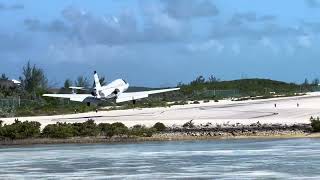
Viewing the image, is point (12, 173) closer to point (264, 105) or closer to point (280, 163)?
point (280, 163)

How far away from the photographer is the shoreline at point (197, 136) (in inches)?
1672

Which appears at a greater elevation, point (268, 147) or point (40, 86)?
point (40, 86)

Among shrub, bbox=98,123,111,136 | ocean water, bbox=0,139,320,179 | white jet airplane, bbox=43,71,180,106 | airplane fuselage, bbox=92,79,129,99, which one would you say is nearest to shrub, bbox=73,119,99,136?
shrub, bbox=98,123,111,136

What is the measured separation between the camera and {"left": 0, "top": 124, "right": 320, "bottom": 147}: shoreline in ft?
139

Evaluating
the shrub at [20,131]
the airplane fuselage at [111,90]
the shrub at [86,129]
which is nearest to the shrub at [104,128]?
the shrub at [86,129]

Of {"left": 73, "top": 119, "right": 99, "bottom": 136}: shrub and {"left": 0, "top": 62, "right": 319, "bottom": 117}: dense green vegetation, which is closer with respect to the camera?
{"left": 73, "top": 119, "right": 99, "bottom": 136}: shrub

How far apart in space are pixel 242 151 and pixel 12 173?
10.8m

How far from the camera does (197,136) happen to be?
43219 mm

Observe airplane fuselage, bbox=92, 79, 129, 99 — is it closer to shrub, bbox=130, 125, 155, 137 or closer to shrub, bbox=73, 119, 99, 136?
shrub, bbox=73, 119, 99, 136

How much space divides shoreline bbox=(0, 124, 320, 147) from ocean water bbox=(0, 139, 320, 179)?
770 cm

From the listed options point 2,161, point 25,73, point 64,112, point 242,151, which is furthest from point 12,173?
point 25,73

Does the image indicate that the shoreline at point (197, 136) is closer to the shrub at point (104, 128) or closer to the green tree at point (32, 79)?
the shrub at point (104, 128)

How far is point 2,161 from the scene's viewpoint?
29.0m

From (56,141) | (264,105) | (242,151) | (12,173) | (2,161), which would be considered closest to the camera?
(12,173)
